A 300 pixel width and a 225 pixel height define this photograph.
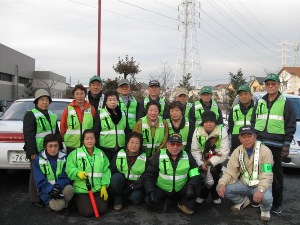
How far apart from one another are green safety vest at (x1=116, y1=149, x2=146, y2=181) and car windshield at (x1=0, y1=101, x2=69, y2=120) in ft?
6.37

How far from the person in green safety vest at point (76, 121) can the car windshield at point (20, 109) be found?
1.34m

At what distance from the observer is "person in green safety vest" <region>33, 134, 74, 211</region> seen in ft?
14.3

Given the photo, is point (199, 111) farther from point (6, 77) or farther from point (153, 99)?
point (6, 77)

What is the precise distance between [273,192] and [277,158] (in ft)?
1.57

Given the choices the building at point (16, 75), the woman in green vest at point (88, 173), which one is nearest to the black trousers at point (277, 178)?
the woman in green vest at point (88, 173)

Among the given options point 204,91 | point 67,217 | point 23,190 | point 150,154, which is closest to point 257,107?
point 204,91

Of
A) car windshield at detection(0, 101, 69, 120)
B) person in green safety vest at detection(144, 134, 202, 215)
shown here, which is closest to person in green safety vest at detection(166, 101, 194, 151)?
person in green safety vest at detection(144, 134, 202, 215)

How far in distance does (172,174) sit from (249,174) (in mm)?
1021

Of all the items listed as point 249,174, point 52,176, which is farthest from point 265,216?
point 52,176

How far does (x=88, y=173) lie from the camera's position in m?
4.53

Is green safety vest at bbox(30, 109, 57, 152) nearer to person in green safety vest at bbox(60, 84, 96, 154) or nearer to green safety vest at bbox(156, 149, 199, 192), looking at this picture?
person in green safety vest at bbox(60, 84, 96, 154)

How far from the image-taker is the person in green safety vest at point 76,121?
4.89m

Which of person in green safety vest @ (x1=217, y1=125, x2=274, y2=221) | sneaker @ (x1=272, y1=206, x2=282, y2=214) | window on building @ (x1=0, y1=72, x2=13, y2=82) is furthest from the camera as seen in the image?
window on building @ (x1=0, y1=72, x2=13, y2=82)

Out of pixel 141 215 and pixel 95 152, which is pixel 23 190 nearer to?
pixel 95 152
